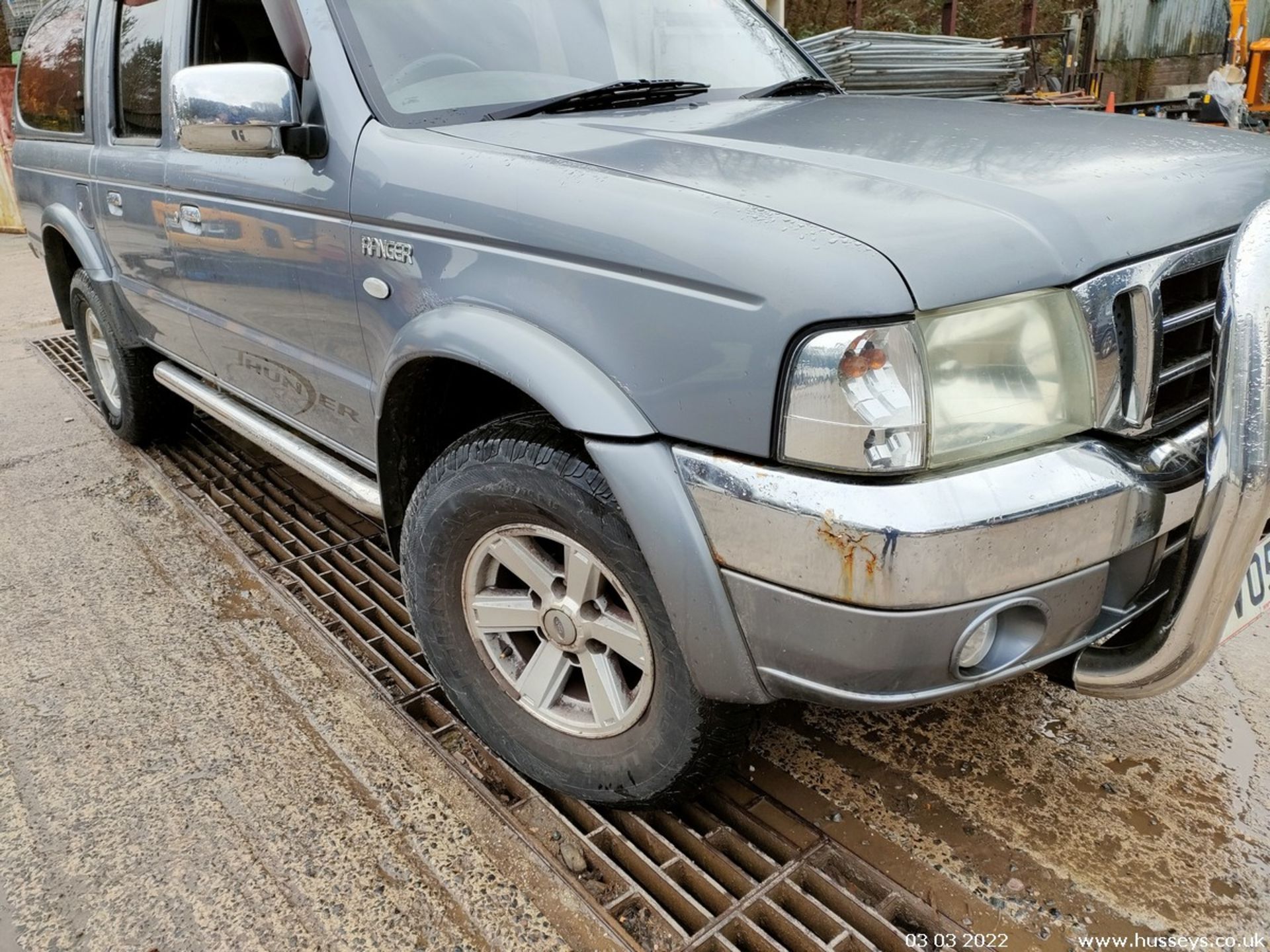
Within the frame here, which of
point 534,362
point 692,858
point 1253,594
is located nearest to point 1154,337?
point 1253,594

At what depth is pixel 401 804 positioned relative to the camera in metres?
2.10

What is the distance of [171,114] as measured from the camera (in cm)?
293

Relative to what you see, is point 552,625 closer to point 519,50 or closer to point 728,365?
point 728,365

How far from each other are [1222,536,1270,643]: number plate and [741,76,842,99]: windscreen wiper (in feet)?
5.40

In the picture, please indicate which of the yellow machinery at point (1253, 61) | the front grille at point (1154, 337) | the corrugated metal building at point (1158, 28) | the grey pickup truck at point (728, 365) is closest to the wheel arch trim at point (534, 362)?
the grey pickup truck at point (728, 365)

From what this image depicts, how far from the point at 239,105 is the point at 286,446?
101 centimetres

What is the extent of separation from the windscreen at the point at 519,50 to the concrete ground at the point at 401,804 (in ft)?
5.09

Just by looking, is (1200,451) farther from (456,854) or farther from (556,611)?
(456,854)

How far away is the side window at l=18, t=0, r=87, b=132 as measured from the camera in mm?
3754

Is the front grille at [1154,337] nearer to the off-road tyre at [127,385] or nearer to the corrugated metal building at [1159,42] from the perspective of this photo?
the off-road tyre at [127,385]

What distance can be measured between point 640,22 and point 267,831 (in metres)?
2.21

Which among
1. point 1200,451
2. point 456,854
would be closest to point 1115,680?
point 1200,451

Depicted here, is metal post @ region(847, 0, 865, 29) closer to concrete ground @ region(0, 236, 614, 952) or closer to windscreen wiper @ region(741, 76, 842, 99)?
windscreen wiper @ region(741, 76, 842, 99)

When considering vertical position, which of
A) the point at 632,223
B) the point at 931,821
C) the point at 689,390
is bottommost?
the point at 931,821
